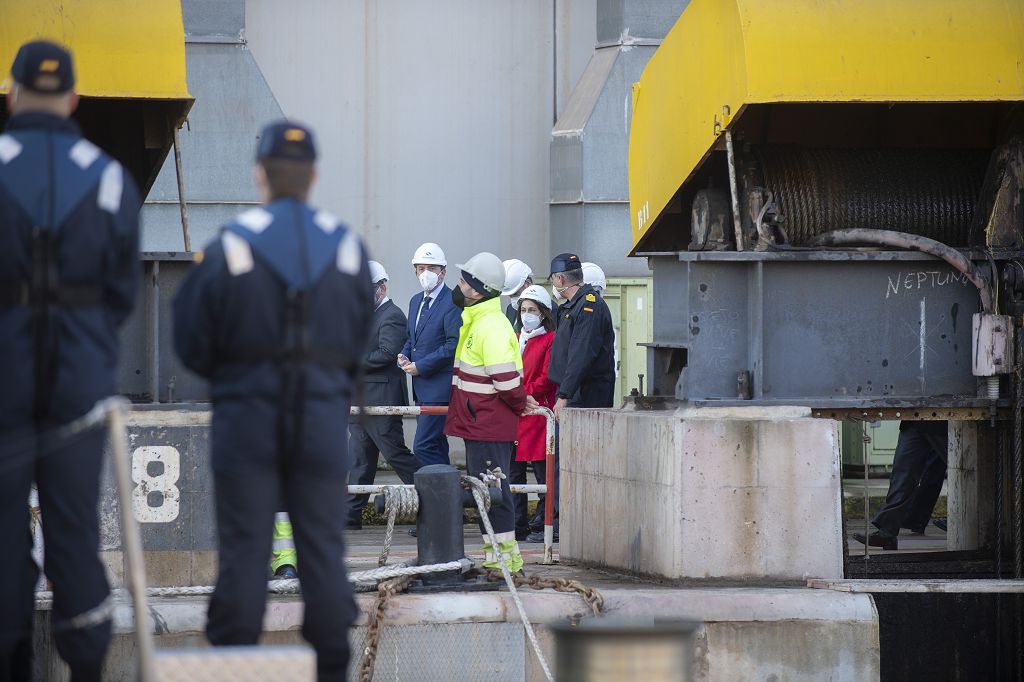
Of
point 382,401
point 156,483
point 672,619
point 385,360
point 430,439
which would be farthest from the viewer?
point 382,401

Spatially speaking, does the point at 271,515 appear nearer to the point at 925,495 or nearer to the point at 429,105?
the point at 925,495

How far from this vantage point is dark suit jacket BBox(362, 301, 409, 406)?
479 inches

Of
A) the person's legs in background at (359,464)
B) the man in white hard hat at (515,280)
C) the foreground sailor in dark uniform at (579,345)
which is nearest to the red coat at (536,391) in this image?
the foreground sailor in dark uniform at (579,345)

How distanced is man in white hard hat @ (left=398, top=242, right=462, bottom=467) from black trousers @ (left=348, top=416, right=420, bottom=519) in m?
0.26

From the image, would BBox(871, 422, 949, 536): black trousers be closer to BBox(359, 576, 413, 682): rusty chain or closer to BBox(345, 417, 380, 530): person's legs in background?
BBox(345, 417, 380, 530): person's legs in background

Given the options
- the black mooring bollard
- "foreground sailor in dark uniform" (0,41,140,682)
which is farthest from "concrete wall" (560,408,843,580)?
"foreground sailor in dark uniform" (0,41,140,682)

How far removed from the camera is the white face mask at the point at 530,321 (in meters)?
12.0

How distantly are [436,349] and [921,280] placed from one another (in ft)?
14.5

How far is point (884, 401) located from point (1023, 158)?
1607mm

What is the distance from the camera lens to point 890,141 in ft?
31.1

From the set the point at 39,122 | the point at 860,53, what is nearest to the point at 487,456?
the point at 860,53

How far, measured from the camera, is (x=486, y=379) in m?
9.05

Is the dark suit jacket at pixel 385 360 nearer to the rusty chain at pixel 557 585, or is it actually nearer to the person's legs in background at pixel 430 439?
the person's legs in background at pixel 430 439

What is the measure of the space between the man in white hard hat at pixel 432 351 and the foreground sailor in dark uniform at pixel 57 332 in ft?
21.0
